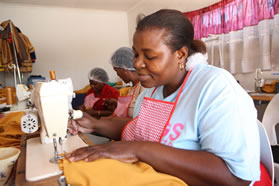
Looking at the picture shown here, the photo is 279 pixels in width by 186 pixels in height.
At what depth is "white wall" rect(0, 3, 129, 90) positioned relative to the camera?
17.4ft

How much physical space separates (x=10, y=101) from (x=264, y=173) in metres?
2.97

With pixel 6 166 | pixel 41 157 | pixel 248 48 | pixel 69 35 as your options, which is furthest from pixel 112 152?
pixel 69 35

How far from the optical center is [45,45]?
5520mm

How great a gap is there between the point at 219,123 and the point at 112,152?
0.41 m

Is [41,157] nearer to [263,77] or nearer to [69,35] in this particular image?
[263,77]

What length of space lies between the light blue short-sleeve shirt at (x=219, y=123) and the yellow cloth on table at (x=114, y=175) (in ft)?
0.64

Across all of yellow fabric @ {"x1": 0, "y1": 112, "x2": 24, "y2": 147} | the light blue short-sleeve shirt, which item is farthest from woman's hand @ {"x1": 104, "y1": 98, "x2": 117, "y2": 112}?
the light blue short-sleeve shirt

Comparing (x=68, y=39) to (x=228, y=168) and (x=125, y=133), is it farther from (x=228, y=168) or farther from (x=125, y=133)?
(x=228, y=168)

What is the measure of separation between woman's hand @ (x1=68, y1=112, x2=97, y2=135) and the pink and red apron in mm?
333

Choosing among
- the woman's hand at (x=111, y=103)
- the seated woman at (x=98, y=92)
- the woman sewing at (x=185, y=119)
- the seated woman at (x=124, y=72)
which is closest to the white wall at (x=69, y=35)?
the seated woman at (x=98, y=92)

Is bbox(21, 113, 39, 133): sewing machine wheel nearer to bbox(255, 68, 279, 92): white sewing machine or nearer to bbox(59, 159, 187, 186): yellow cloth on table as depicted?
bbox(59, 159, 187, 186): yellow cloth on table

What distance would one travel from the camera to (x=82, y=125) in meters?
1.32

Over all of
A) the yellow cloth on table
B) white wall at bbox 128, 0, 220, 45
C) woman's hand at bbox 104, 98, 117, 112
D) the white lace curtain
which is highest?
white wall at bbox 128, 0, 220, 45

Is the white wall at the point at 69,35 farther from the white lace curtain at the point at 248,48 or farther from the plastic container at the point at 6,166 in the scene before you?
the plastic container at the point at 6,166
